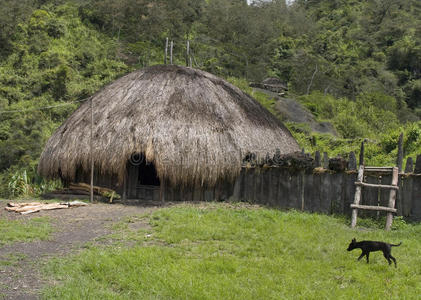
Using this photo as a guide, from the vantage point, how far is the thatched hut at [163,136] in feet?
35.0

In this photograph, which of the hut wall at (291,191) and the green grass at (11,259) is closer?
the green grass at (11,259)

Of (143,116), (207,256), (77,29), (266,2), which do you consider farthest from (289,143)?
(266,2)

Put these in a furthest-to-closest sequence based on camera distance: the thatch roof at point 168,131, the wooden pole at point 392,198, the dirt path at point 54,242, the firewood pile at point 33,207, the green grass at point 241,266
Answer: the thatch roof at point 168,131 → the firewood pile at point 33,207 → the wooden pole at point 392,198 → the dirt path at point 54,242 → the green grass at point 241,266

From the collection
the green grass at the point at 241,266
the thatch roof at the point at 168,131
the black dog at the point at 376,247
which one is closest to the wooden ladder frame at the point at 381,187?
the green grass at the point at 241,266

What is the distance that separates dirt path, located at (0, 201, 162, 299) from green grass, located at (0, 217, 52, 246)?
174mm

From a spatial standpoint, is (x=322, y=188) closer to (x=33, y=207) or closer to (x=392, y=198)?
(x=392, y=198)

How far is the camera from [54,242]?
260 inches

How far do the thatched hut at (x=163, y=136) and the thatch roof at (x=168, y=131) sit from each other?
0.03m

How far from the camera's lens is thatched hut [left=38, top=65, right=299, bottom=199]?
10664 millimetres

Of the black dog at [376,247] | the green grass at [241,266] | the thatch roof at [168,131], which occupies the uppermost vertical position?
the thatch roof at [168,131]

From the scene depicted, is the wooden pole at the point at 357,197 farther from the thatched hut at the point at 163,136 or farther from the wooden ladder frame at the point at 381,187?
the thatched hut at the point at 163,136

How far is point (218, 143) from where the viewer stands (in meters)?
11.0

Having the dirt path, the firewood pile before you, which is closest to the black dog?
the dirt path

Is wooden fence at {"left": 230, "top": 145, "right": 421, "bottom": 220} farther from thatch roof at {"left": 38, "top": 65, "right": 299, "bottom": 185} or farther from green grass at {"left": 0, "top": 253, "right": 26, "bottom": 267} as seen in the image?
green grass at {"left": 0, "top": 253, "right": 26, "bottom": 267}
